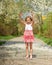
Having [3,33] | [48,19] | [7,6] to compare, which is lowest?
[3,33]

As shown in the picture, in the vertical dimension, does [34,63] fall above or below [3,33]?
above

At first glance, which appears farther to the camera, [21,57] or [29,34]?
[21,57]

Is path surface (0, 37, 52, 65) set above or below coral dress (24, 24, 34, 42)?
below

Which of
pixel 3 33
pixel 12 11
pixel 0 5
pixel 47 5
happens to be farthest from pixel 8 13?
pixel 3 33

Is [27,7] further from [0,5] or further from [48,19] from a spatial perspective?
[48,19]

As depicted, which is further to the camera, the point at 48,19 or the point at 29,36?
the point at 48,19

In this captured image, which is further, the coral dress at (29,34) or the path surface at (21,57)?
the coral dress at (29,34)

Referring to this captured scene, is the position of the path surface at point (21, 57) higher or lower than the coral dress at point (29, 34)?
lower

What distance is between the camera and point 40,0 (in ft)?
57.6

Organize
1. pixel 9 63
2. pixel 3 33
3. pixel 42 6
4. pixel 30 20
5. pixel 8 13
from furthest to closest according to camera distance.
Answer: pixel 3 33, pixel 8 13, pixel 42 6, pixel 30 20, pixel 9 63

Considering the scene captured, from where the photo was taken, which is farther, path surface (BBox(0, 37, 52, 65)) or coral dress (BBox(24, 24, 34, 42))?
coral dress (BBox(24, 24, 34, 42))

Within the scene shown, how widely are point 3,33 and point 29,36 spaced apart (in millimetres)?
49583

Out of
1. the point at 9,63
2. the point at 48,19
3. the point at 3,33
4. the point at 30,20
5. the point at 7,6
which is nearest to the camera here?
the point at 9,63

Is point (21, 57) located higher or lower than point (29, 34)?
lower
